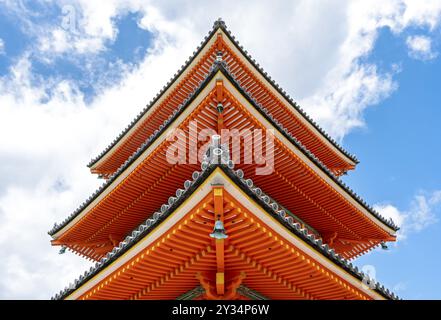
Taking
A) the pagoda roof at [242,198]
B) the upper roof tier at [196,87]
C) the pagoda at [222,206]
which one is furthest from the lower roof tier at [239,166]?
the pagoda roof at [242,198]

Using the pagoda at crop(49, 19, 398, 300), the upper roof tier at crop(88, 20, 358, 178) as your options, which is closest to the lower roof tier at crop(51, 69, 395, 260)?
the pagoda at crop(49, 19, 398, 300)

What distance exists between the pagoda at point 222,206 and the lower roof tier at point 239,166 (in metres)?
0.03

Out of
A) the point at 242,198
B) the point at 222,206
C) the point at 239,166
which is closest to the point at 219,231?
the point at 222,206

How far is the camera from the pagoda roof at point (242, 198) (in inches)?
228

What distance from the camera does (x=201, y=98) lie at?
9.08 meters

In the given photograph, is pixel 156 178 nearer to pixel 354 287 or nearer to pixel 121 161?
pixel 121 161

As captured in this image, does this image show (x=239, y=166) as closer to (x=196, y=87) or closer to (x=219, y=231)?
(x=196, y=87)

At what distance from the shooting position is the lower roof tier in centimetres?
933

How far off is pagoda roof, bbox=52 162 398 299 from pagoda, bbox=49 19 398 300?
21 millimetres

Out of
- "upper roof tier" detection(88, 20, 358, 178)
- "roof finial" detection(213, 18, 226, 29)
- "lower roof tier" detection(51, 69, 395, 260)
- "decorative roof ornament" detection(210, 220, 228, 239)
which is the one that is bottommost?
"decorative roof ornament" detection(210, 220, 228, 239)

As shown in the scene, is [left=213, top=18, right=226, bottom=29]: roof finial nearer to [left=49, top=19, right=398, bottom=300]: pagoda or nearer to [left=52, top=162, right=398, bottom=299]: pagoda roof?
[left=49, top=19, right=398, bottom=300]: pagoda

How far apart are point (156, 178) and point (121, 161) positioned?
4.68m

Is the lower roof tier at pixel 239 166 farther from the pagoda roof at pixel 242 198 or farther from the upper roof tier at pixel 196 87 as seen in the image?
the pagoda roof at pixel 242 198

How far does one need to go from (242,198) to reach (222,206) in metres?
0.35
